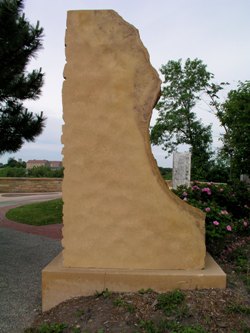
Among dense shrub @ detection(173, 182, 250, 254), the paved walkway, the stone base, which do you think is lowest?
the paved walkway

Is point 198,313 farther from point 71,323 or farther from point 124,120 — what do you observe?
point 124,120

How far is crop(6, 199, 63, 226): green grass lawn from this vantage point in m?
11.9

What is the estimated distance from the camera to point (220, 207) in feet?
21.5

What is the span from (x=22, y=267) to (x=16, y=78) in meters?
4.38

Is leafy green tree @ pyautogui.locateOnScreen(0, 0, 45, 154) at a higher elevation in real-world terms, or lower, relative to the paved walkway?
higher

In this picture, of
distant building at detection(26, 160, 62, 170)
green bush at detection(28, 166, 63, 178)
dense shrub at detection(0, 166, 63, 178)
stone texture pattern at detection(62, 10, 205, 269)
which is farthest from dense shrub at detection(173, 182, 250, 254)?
distant building at detection(26, 160, 62, 170)

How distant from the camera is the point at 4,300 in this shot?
4672 millimetres

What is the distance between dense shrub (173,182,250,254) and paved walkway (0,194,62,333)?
2.49 meters

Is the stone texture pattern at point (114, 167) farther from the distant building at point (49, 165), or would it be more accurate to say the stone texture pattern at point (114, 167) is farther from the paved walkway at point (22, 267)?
the distant building at point (49, 165)

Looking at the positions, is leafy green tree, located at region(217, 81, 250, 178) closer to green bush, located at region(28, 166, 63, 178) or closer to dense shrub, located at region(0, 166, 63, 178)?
dense shrub, located at region(0, 166, 63, 178)

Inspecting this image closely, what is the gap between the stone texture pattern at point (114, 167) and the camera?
14.1ft

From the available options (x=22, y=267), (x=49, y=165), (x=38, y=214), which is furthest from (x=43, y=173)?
(x=22, y=267)

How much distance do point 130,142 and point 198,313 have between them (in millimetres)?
1859

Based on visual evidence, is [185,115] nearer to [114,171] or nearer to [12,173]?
[12,173]
